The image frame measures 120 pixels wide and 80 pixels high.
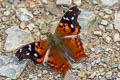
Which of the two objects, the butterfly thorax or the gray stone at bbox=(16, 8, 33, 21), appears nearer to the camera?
the butterfly thorax

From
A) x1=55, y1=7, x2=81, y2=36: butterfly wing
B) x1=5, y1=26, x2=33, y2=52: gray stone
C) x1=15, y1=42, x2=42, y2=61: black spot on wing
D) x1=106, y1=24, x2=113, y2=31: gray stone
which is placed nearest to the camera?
x1=15, y1=42, x2=42, y2=61: black spot on wing

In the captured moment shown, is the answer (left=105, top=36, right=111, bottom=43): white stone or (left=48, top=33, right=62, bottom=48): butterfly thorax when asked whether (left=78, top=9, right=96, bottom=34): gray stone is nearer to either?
(left=105, top=36, right=111, bottom=43): white stone

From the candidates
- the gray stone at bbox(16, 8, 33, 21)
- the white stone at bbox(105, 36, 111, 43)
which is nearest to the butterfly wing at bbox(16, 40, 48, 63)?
the gray stone at bbox(16, 8, 33, 21)

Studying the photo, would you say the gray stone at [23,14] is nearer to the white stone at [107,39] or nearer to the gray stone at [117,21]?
the white stone at [107,39]

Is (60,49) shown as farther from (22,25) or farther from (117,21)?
(117,21)

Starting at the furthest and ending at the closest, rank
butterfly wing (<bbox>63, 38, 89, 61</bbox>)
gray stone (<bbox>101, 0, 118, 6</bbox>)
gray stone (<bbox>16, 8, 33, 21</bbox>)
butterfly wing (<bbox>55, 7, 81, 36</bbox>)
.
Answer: gray stone (<bbox>101, 0, 118, 6</bbox>), gray stone (<bbox>16, 8, 33, 21</bbox>), butterfly wing (<bbox>55, 7, 81, 36</bbox>), butterfly wing (<bbox>63, 38, 89, 61</bbox>)

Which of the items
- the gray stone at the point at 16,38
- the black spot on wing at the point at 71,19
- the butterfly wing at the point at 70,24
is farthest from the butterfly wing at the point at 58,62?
the gray stone at the point at 16,38

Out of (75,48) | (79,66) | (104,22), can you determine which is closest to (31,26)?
(75,48)
